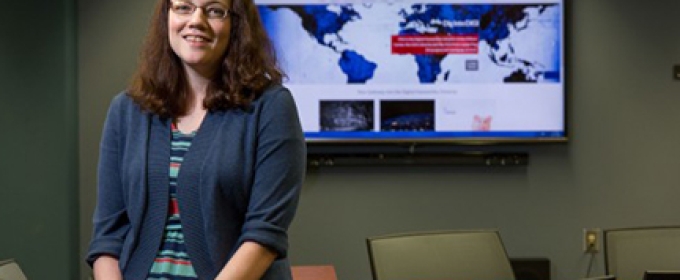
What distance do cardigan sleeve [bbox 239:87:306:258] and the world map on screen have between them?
2872 mm

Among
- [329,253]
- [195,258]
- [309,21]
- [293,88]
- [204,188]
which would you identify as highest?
[309,21]

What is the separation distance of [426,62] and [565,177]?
94 centimetres

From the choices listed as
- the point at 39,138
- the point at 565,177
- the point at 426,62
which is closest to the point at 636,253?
the point at 565,177

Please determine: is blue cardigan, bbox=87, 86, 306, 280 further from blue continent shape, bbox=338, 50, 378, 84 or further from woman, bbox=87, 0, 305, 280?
blue continent shape, bbox=338, 50, 378, 84

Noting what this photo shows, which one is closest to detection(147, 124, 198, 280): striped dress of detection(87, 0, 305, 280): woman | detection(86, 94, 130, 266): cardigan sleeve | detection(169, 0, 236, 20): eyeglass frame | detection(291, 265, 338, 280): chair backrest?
detection(87, 0, 305, 280): woman

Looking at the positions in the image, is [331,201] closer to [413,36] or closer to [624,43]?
[413,36]

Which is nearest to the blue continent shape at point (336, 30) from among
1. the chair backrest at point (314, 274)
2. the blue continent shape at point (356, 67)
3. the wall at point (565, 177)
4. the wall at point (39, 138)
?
the blue continent shape at point (356, 67)

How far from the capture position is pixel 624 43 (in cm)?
462

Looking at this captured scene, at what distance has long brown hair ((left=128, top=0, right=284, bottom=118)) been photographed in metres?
1.66

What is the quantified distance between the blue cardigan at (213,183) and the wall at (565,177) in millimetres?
2969

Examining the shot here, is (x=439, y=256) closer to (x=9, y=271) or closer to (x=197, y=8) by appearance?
(x=9, y=271)

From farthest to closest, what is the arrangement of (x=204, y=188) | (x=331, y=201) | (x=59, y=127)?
(x=331, y=201)
(x=59, y=127)
(x=204, y=188)

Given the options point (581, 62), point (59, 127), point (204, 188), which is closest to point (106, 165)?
point (204, 188)

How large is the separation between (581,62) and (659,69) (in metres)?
0.40
